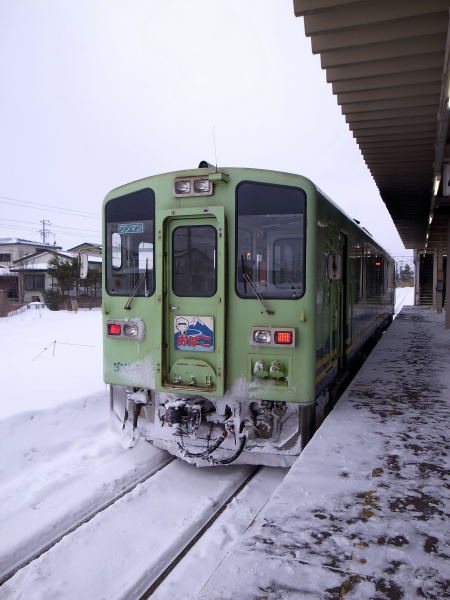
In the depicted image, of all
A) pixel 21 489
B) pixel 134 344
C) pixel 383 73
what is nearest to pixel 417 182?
pixel 383 73

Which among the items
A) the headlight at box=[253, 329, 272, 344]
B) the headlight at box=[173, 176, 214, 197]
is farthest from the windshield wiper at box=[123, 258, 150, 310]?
the headlight at box=[253, 329, 272, 344]

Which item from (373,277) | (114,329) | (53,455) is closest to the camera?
(114,329)

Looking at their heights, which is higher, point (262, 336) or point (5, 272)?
point (5, 272)

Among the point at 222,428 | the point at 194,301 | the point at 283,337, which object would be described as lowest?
the point at 222,428

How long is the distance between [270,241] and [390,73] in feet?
7.68

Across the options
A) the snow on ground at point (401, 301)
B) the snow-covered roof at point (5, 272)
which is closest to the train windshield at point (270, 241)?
the snow on ground at point (401, 301)

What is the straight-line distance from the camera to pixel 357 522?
279 cm

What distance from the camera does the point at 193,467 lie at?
5387mm

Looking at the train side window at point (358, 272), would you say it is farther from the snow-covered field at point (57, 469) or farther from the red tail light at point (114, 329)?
the red tail light at point (114, 329)

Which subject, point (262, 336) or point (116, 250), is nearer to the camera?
point (262, 336)

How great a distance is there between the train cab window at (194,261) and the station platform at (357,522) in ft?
5.93

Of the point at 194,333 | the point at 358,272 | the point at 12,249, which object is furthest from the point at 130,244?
the point at 12,249

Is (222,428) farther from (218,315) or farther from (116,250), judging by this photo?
(116,250)

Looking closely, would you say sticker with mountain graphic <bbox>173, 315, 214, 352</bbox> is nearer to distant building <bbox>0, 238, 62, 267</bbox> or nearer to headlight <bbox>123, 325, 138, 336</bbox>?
headlight <bbox>123, 325, 138, 336</bbox>
